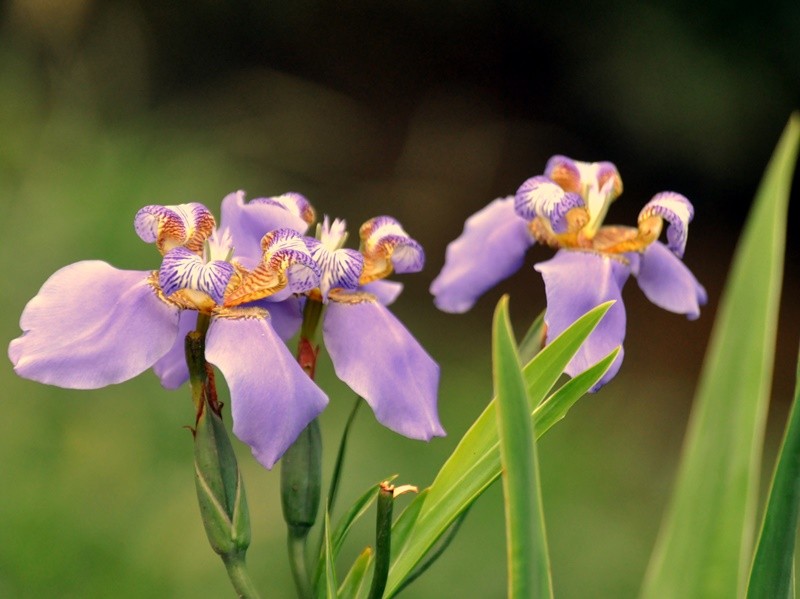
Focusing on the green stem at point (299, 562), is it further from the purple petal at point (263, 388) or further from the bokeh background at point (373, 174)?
the bokeh background at point (373, 174)

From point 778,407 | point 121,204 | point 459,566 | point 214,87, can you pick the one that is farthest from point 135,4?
point 778,407

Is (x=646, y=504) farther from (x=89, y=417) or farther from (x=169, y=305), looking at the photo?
(x=169, y=305)

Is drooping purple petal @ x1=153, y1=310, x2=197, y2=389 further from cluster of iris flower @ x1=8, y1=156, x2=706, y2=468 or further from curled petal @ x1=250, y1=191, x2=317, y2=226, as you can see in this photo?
curled petal @ x1=250, y1=191, x2=317, y2=226

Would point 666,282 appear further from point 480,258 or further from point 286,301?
point 286,301

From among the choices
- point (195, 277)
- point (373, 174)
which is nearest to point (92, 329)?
point (195, 277)

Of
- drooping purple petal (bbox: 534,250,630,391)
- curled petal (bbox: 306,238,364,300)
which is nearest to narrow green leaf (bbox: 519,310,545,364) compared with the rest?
drooping purple petal (bbox: 534,250,630,391)

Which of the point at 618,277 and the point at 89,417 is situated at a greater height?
the point at 618,277

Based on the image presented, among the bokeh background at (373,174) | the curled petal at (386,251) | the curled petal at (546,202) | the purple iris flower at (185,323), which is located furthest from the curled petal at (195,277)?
the bokeh background at (373,174)
